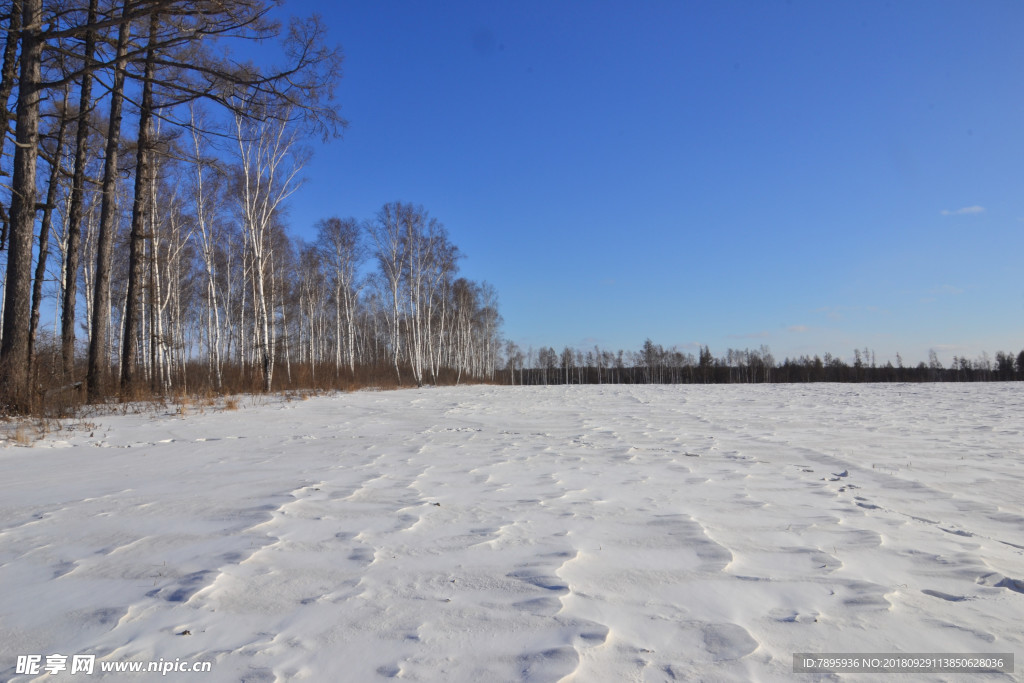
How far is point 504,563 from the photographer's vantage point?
2.39 metres

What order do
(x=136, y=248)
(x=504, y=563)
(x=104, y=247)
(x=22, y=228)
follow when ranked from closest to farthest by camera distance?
(x=504, y=563) < (x=22, y=228) < (x=104, y=247) < (x=136, y=248)

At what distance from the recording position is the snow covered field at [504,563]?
5.56ft

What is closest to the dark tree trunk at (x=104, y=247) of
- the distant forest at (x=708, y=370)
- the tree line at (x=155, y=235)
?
the tree line at (x=155, y=235)

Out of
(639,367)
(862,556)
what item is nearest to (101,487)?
(862,556)

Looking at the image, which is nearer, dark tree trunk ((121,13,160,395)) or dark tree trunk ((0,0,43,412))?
dark tree trunk ((0,0,43,412))

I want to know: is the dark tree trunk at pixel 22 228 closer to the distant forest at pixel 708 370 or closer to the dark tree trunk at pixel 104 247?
the dark tree trunk at pixel 104 247

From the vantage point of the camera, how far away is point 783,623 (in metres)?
1.84

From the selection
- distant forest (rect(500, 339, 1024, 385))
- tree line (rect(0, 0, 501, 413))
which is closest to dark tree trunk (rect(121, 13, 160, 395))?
tree line (rect(0, 0, 501, 413))

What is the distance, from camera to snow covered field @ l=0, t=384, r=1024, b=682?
1.70 metres

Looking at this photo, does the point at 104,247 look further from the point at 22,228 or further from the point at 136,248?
the point at 22,228

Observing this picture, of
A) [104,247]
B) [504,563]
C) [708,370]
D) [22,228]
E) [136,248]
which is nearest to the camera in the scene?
[504,563]

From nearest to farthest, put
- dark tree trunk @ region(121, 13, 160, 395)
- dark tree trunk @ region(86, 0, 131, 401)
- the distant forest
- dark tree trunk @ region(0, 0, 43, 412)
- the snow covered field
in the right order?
the snow covered field
dark tree trunk @ region(0, 0, 43, 412)
dark tree trunk @ region(86, 0, 131, 401)
dark tree trunk @ region(121, 13, 160, 395)
the distant forest

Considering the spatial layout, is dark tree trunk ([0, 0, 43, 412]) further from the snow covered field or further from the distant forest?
the distant forest

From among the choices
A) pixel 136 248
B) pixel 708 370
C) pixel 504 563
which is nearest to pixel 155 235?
pixel 136 248
